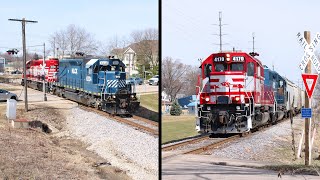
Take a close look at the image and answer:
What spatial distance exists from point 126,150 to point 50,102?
14.3m

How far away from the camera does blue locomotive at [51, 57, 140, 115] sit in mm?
19047

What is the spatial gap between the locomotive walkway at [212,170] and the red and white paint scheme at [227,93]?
2.85m

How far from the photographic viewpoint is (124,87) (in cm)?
1959

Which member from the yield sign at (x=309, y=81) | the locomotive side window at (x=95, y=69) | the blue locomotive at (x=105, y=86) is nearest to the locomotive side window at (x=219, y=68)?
the yield sign at (x=309, y=81)

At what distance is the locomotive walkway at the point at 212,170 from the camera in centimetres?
632

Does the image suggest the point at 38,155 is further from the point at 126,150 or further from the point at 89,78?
the point at 89,78

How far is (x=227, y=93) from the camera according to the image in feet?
36.6

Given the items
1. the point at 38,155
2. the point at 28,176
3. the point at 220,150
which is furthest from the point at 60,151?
the point at 220,150

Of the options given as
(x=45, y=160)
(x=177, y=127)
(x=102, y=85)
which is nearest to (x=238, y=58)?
(x=177, y=127)

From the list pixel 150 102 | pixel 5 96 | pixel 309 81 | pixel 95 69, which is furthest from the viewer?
pixel 5 96

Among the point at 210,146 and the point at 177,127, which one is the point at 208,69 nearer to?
the point at 177,127

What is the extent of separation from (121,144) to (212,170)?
24.8 feet

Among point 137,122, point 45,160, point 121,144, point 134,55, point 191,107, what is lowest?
point 45,160

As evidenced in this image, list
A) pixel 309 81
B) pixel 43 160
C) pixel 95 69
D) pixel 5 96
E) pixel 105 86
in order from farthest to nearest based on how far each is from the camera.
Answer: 1. pixel 5 96
2. pixel 95 69
3. pixel 105 86
4. pixel 43 160
5. pixel 309 81
